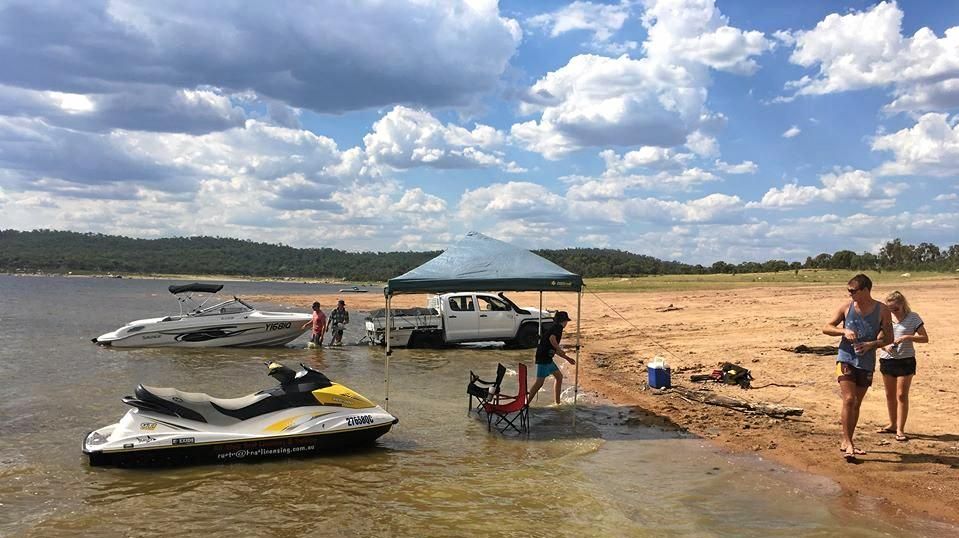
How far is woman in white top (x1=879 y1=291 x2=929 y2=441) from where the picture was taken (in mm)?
8406

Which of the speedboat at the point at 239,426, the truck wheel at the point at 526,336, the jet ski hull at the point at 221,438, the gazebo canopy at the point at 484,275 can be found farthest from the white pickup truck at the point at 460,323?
the jet ski hull at the point at 221,438

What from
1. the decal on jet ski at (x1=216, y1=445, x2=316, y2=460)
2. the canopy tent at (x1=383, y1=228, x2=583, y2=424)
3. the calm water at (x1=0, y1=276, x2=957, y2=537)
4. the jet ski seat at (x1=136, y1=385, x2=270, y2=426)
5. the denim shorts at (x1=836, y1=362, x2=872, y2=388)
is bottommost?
the calm water at (x1=0, y1=276, x2=957, y2=537)

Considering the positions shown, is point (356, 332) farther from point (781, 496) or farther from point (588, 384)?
point (781, 496)

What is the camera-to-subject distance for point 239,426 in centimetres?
830

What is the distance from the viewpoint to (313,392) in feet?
28.6

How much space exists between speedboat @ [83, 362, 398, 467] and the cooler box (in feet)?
20.5

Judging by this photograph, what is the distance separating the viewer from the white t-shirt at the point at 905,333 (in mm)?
8414

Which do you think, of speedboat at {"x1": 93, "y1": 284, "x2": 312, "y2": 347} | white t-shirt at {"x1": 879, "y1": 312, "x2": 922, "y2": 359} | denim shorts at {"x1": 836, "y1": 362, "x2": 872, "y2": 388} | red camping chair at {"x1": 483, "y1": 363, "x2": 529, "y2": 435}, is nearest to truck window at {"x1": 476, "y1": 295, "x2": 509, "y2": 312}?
speedboat at {"x1": 93, "y1": 284, "x2": 312, "y2": 347}

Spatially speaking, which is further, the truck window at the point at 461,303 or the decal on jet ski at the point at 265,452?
the truck window at the point at 461,303

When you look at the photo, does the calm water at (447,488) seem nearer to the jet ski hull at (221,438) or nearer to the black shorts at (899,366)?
the jet ski hull at (221,438)

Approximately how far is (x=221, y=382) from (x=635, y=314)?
20.6m

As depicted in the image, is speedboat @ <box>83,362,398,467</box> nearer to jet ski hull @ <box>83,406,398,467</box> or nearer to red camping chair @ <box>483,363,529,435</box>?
jet ski hull @ <box>83,406,398,467</box>

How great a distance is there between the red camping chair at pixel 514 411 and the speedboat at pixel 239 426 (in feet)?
6.09

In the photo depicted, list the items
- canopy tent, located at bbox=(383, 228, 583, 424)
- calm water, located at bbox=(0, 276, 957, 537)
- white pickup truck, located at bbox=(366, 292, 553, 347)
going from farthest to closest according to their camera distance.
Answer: white pickup truck, located at bbox=(366, 292, 553, 347), canopy tent, located at bbox=(383, 228, 583, 424), calm water, located at bbox=(0, 276, 957, 537)
